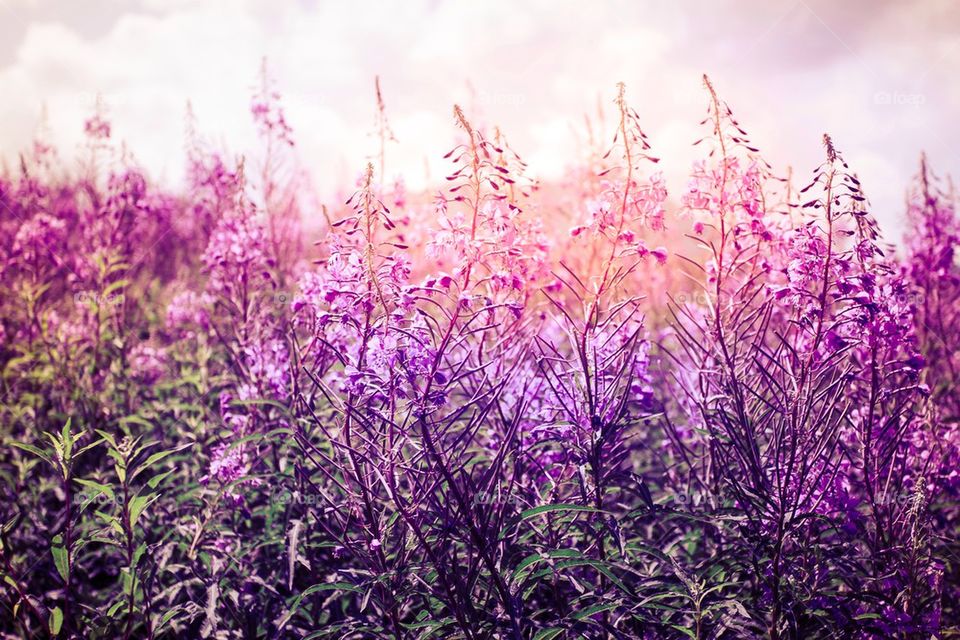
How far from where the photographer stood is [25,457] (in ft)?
12.5

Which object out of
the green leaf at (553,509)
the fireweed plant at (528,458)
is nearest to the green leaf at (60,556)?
the fireweed plant at (528,458)

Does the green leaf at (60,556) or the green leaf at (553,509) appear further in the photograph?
the green leaf at (60,556)

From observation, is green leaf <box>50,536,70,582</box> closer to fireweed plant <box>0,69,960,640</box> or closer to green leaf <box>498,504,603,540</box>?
fireweed plant <box>0,69,960,640</box>

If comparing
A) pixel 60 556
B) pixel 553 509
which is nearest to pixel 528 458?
pixel 553 509

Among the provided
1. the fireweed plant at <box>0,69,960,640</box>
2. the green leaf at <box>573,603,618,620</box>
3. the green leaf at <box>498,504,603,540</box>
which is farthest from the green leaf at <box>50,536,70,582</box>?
the green leaf at <box>573,603,618,620</box>

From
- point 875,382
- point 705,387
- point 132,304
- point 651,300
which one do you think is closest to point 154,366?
point 132,304

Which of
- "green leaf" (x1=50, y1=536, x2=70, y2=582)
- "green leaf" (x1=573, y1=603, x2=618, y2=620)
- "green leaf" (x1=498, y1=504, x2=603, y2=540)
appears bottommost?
"green leaf" (x1=50, y1=536, x2=70, y2=582)

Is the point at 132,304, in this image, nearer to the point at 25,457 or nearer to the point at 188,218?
the point at 25,457

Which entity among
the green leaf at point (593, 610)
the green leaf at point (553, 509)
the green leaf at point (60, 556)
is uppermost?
the green leaf at point (553, 509)

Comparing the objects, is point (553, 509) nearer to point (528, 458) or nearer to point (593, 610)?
point (593, 610)

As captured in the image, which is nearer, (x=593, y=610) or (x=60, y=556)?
(x=593, y=610)

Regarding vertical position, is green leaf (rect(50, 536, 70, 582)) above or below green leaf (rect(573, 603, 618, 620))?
below

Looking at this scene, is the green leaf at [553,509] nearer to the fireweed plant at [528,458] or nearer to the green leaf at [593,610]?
the fireweed plant at [528,458]

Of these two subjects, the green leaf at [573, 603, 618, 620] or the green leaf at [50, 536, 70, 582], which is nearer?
the green leaf at [573, 603, 618, 620]
